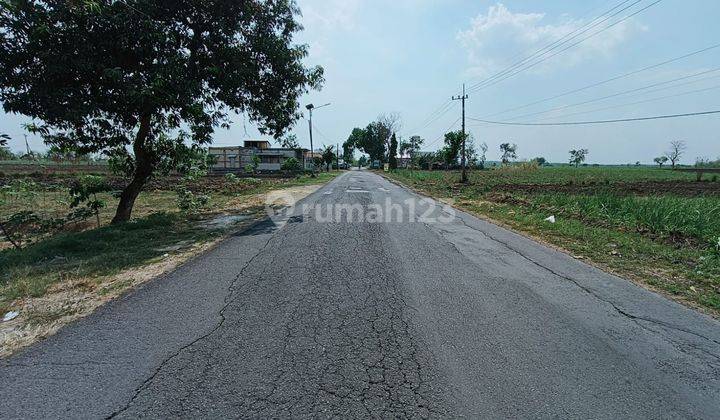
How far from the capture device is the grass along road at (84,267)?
3.85m

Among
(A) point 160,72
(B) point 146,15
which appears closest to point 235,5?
(B) point 146,15

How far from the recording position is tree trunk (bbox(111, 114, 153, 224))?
33.3 feet

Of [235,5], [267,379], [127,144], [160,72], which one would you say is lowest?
[267,379]

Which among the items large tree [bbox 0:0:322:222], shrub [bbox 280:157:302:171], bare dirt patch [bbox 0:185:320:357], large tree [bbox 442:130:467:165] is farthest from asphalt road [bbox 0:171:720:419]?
large tree [bbox 442:130:467:165]

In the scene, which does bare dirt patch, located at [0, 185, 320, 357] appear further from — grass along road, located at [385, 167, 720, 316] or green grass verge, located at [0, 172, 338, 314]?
grass along road, located at [385, 167, 720, 316]

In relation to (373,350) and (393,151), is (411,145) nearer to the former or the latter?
(393,151)

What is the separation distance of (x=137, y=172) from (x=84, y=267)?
5748mm

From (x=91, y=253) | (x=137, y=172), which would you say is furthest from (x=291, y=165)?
(x=91, y=253)

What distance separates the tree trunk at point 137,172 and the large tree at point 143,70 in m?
0.03

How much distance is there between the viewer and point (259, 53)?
429 inches

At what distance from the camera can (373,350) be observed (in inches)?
128

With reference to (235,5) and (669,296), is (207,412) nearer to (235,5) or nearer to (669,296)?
(669,296)

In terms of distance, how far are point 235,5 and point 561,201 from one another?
13.1 metres

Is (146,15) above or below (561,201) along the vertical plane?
above
